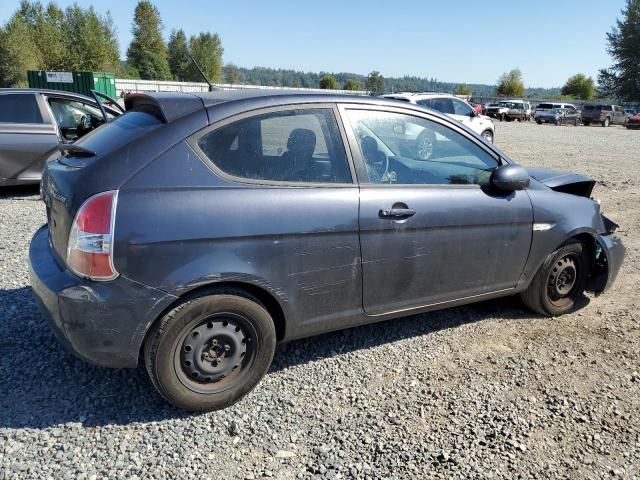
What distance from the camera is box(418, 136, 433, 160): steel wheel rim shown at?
3631 millimetres

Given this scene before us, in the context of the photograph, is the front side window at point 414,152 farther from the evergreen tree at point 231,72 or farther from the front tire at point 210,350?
the evergreen tree at point 231,72

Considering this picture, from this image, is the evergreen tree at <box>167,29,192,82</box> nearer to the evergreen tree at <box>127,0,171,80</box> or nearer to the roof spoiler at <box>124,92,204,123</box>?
the evergreen tree at <box>127,0,171,80</box>

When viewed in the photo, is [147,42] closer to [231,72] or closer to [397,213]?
[231,72]

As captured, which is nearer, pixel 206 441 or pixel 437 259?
pixel 206 441

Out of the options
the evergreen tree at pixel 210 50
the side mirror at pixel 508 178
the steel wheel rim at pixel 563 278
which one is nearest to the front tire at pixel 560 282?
the steel wheel rim at pixel 563 278

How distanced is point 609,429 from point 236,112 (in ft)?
8.96

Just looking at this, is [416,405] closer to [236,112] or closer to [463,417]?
[463,417]

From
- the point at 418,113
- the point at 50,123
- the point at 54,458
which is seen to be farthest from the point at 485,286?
the point at 50,123

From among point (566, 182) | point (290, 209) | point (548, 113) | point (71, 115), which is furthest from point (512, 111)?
point (290, 209)

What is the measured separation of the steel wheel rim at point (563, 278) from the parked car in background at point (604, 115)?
137 ft

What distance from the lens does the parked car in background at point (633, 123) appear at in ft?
122

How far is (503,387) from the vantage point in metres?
3.15

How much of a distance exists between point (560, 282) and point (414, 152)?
1702 millimetres

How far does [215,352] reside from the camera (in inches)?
110
